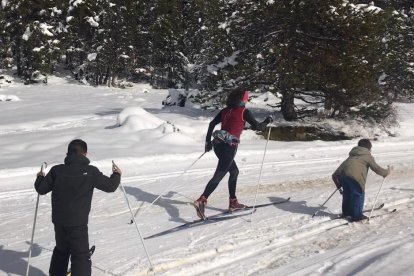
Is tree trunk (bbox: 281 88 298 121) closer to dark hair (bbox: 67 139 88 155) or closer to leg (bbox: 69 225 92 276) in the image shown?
dark hair (bbox: 67 139 88 155)

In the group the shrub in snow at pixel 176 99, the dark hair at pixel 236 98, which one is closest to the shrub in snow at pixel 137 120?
the shrub in snow at pixel 176 99

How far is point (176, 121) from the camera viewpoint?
1692 cm

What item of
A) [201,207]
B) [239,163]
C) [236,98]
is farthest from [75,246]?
[239,163]

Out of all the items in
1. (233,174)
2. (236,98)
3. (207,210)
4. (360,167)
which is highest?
(236,98)

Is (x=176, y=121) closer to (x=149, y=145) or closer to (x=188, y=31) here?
(x=149, y=145)

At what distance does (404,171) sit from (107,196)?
6570 mm

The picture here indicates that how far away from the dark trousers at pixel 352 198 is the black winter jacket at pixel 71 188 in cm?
386

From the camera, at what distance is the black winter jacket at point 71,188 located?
4.09 meters

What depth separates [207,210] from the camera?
A: 24.0ft

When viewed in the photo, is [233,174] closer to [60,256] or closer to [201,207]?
[201,207]

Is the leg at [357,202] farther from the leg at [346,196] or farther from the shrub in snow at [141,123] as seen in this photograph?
the shrub in snow at [141,123]

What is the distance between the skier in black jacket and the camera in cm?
409

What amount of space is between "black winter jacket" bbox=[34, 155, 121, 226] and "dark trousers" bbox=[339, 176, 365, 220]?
386 centimetres

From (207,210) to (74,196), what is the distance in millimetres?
3472
